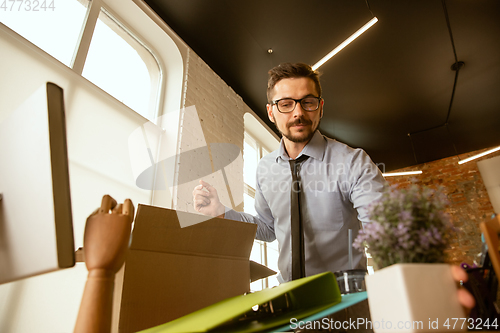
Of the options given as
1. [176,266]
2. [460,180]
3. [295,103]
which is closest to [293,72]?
[295,103]

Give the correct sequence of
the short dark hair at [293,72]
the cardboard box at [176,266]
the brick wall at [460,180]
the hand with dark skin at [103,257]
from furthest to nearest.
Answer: the brick wall at [460,180]
the short dark hair at [293,72]
the cardboard box at [176,266]
the hand with dark skin at [103,257]

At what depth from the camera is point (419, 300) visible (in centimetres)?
34

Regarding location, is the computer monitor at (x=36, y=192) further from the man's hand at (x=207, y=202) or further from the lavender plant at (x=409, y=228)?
the man's hand at (x=207, y=202)

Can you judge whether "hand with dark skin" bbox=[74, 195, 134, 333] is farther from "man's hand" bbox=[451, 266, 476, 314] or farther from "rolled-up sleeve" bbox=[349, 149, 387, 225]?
"rolled-up sleeve" bbox=[349, 149, 387, 225]

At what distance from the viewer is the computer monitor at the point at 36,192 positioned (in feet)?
1.36

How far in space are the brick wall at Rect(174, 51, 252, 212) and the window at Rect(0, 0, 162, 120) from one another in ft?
1.21

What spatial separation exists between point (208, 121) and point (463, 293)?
3190 millimetres

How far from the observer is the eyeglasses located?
1.27 meters

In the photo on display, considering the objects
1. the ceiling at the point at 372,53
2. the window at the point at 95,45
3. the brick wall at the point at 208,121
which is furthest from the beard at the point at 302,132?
the ceiling at the point at 372,53

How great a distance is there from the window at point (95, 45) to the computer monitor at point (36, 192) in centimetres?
200

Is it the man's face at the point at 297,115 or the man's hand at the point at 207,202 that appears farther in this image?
the man's face at the point at 297,115

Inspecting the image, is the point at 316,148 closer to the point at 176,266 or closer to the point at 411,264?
the point at 176,266

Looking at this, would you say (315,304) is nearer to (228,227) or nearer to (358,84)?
(228,227)

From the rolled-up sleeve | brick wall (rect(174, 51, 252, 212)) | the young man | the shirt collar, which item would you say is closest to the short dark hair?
the young man
